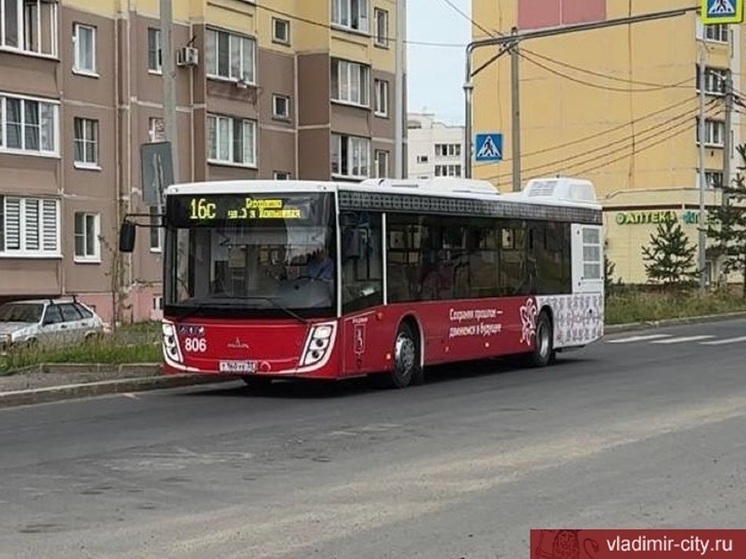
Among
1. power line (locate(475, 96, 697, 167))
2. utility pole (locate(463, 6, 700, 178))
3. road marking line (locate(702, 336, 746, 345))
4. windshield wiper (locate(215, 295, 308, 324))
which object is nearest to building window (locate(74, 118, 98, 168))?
utility pole (locate(463, 6, 700, 178))

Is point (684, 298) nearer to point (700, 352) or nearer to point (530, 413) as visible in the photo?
point (700, 352)

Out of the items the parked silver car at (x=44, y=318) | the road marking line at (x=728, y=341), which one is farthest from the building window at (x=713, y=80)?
the parked silver car at (x=44, y=318)

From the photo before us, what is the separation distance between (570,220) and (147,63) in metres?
22.1

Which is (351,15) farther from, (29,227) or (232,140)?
(29,227)

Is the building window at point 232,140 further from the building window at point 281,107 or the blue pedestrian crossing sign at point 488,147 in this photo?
the blue pedestrian crossing sign at point 488,147

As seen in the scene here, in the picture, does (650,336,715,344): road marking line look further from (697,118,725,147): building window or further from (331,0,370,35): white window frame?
(697,118,725,147): building window

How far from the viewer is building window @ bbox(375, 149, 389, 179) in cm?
5344

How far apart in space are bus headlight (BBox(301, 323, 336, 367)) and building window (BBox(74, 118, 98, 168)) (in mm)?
24566

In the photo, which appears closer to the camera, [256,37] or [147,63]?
[147,63]

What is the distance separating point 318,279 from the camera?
16844 mm

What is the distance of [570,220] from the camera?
2378cm

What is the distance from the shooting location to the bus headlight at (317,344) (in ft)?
Result: 54.6

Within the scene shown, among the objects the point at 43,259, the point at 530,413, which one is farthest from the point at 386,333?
the point at 43,259

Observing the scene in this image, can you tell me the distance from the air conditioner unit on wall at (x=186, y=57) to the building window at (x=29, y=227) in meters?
7.40
